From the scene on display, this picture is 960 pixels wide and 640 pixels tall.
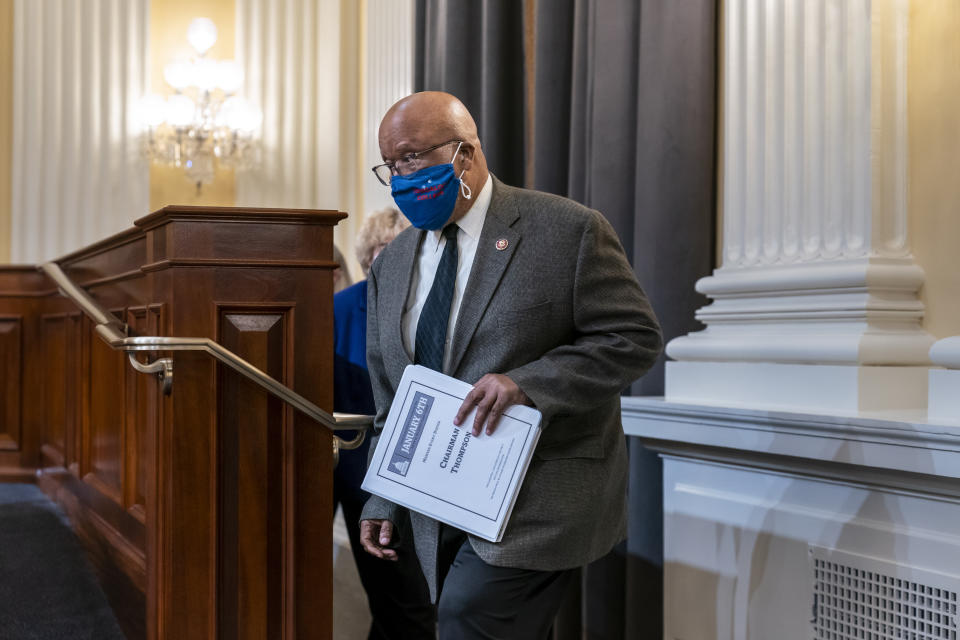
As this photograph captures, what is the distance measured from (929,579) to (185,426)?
1699 millimetres

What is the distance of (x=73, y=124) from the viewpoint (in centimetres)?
674

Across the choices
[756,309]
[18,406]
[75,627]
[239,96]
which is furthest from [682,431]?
[239,96]

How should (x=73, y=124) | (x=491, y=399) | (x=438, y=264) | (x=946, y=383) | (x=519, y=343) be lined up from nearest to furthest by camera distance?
(x=491, y=399) < (x=519, y=343) < (x=438, y=264) < (x=946, y=383) < (x=73, y=124)

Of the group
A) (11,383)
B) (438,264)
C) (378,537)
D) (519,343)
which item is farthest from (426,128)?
(11,383)

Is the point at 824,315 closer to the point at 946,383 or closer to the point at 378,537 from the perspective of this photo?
the point at 946,383

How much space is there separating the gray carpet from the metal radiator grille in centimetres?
183

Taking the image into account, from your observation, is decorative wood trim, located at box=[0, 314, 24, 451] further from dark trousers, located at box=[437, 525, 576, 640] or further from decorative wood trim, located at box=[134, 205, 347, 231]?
dark trousers, located at box=[437, 525, 576, 640]

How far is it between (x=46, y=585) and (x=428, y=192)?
6.06ft

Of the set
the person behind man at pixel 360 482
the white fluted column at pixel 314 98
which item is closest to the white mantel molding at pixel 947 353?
the person behind man at pixel 360 482

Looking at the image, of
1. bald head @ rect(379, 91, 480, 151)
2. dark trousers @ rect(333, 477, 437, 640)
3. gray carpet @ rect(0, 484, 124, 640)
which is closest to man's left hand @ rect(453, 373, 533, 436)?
bald head @ rect(379, 91, 480, 151)

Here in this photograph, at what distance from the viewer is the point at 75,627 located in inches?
107

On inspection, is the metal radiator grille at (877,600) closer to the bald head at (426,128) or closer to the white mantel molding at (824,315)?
the white mantel molding at (824,315)

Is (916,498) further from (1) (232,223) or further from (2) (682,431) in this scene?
(1) (232,223)

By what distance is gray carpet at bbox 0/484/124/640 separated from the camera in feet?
8.91
